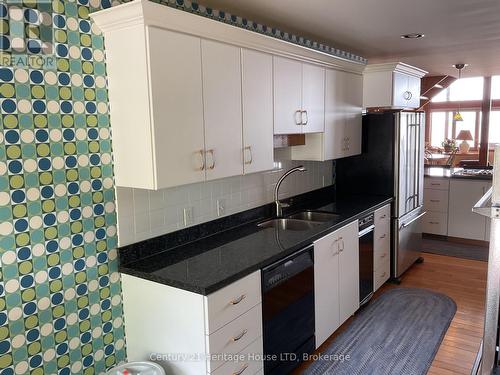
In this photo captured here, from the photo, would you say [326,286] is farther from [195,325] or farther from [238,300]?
[195,325]

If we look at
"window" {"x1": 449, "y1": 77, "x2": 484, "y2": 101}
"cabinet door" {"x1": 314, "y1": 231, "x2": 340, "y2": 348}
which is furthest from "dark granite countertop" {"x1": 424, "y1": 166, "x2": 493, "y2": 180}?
"window" {"x1": 449, "y1": 77, "x2": 484, "y2": 101}

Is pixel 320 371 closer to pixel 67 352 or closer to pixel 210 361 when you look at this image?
pixel 210 361

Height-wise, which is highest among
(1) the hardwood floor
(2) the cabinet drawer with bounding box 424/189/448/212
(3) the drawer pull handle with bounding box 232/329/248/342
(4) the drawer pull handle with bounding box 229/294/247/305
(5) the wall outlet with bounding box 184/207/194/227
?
(5) the wall outlet with bounding box 184/207/194/227

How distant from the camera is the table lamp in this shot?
10.6 meters

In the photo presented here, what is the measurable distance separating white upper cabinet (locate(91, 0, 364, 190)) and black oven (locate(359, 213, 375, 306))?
134 centimetres

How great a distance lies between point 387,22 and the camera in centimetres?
300

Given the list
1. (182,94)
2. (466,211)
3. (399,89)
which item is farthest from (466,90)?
(182,94)

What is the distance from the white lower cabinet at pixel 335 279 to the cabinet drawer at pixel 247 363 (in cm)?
69

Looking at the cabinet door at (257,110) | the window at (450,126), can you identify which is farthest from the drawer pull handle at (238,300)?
the window at (450,126)

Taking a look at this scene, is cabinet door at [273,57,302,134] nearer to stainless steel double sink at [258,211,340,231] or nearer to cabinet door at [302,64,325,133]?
cabinet door at [302,64,325,133]

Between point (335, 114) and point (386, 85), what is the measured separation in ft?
2.64

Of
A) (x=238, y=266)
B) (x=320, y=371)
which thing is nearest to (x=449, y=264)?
(x=320, y=371)

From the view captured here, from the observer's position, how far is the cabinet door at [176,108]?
6.57 feet

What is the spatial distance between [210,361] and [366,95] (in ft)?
10.2
